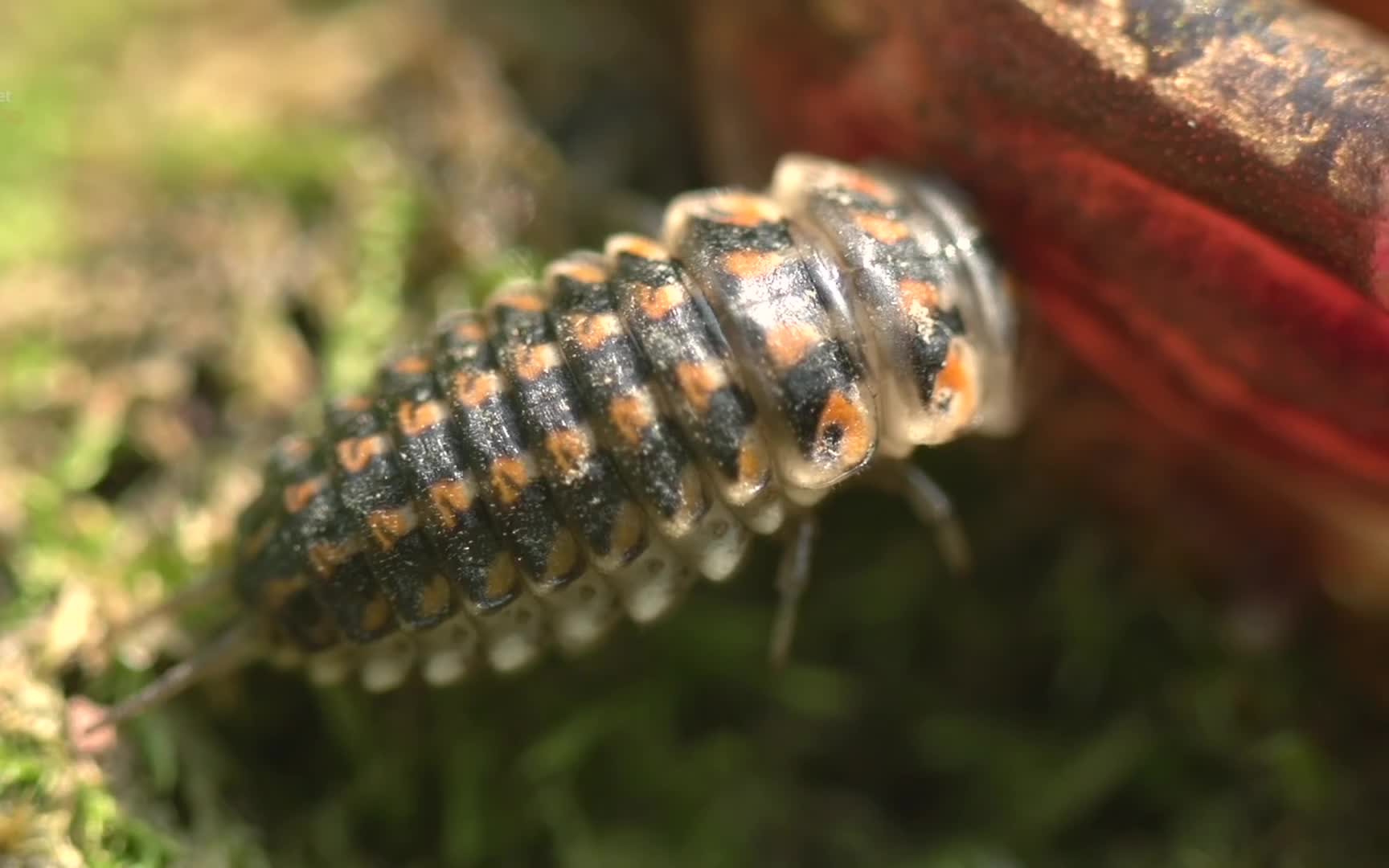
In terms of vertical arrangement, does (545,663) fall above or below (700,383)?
below

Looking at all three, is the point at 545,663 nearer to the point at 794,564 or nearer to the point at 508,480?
the point at 794,564

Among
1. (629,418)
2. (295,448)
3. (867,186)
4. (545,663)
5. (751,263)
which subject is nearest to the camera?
(629,418)

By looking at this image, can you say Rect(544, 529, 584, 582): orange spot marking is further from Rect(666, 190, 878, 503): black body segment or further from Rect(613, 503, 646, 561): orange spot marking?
Rect(666, 190, 878, 503): black body segment

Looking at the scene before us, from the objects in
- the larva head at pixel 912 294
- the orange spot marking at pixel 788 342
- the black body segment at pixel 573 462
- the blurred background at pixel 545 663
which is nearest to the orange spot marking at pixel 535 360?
the black body segment at pixel 573 462

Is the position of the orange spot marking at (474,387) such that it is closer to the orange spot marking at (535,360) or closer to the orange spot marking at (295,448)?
the orange spot marking at (535,360)

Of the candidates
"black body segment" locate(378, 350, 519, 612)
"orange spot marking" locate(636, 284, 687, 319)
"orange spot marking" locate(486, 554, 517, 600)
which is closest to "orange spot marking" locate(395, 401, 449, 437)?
"black body segment" locate(378, 350, 519, 612)

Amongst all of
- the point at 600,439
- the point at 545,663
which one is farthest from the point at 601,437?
the point at 545,663

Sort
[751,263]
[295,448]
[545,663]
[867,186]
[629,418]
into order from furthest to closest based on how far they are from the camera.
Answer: [545,663] → [867,186] → [295,448] → [751,263] → [629,418]
